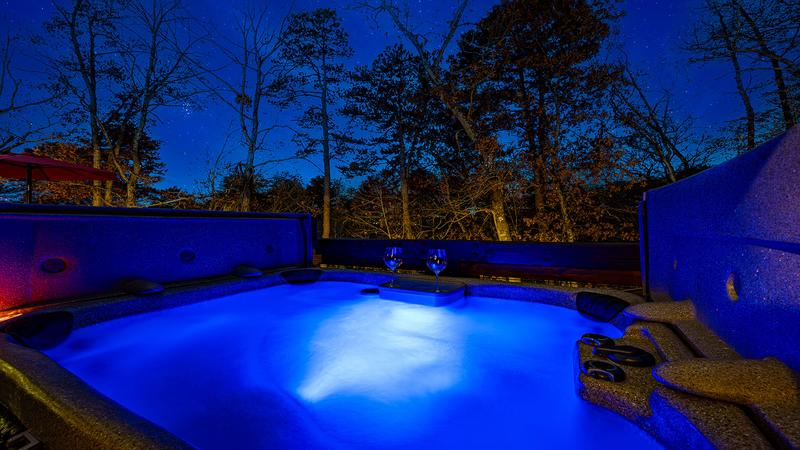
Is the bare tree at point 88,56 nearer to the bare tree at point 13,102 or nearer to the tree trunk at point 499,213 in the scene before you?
the bare tree at point 13,102

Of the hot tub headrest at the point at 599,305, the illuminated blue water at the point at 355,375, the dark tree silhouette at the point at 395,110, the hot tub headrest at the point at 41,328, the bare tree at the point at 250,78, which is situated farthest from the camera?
the dark tree silhouette at the point at 395,110

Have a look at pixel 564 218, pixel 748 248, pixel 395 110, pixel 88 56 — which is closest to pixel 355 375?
pixel 748 248

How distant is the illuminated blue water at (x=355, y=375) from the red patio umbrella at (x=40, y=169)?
477 cm

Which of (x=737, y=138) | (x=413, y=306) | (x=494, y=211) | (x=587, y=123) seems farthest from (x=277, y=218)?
(x=737, y=138)

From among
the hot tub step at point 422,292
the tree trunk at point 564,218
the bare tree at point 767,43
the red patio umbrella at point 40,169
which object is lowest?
the hot tub step at point 422,292

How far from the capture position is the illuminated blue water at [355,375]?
1.01m

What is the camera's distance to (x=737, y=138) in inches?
278

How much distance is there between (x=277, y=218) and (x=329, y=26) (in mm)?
8343

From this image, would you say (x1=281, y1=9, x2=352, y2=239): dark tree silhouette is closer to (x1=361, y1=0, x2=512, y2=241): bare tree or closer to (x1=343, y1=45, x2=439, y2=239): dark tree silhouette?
(x1=343, y1=45, x2=439, y2=239): dark tree silhouette

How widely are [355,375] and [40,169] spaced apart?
7220mm

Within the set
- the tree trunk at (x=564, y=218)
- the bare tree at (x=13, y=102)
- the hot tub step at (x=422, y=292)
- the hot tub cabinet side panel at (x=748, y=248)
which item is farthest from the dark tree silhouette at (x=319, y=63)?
the hot tub cabinet side panel at (x=748, y=248)

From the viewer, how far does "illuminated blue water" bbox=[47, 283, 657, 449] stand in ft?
3.31

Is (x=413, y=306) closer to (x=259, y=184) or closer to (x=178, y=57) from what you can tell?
(x=259, y=184)

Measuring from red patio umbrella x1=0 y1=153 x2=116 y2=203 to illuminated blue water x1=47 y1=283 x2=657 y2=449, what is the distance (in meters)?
4.77
